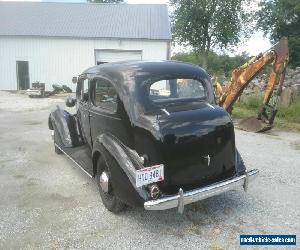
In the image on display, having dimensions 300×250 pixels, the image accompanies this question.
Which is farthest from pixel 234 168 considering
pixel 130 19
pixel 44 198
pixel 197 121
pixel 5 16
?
pixel 5 16

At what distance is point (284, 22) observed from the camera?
3030 cm

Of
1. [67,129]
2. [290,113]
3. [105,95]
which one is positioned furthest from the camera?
[290,113]

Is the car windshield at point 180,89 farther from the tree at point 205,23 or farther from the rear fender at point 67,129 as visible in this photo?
the tree at point 205,23

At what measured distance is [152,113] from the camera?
455cm

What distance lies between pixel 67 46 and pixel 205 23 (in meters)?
15.5

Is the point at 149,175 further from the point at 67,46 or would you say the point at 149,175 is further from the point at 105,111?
the point at 67,46

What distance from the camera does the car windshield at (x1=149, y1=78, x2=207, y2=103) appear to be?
5.19m

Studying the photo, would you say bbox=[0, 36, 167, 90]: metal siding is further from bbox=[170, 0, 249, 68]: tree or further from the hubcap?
the hubcap

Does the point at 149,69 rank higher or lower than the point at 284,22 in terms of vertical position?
lower

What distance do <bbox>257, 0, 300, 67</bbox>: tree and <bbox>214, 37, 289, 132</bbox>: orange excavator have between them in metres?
20.1

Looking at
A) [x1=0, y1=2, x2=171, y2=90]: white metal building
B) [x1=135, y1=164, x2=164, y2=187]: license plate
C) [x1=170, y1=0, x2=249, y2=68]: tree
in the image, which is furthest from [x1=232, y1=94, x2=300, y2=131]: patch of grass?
[x1=170, y1=0, x2=249, y2=68]: tree

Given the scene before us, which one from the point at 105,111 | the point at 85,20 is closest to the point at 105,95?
the point at 105,111

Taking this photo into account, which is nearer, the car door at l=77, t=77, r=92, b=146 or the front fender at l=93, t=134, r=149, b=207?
the front fender at l=93, t=134, r=149, b=207

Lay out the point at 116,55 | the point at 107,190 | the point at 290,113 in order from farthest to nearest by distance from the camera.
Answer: the point at 116,55, the point at 290,113, the point at 107,190
